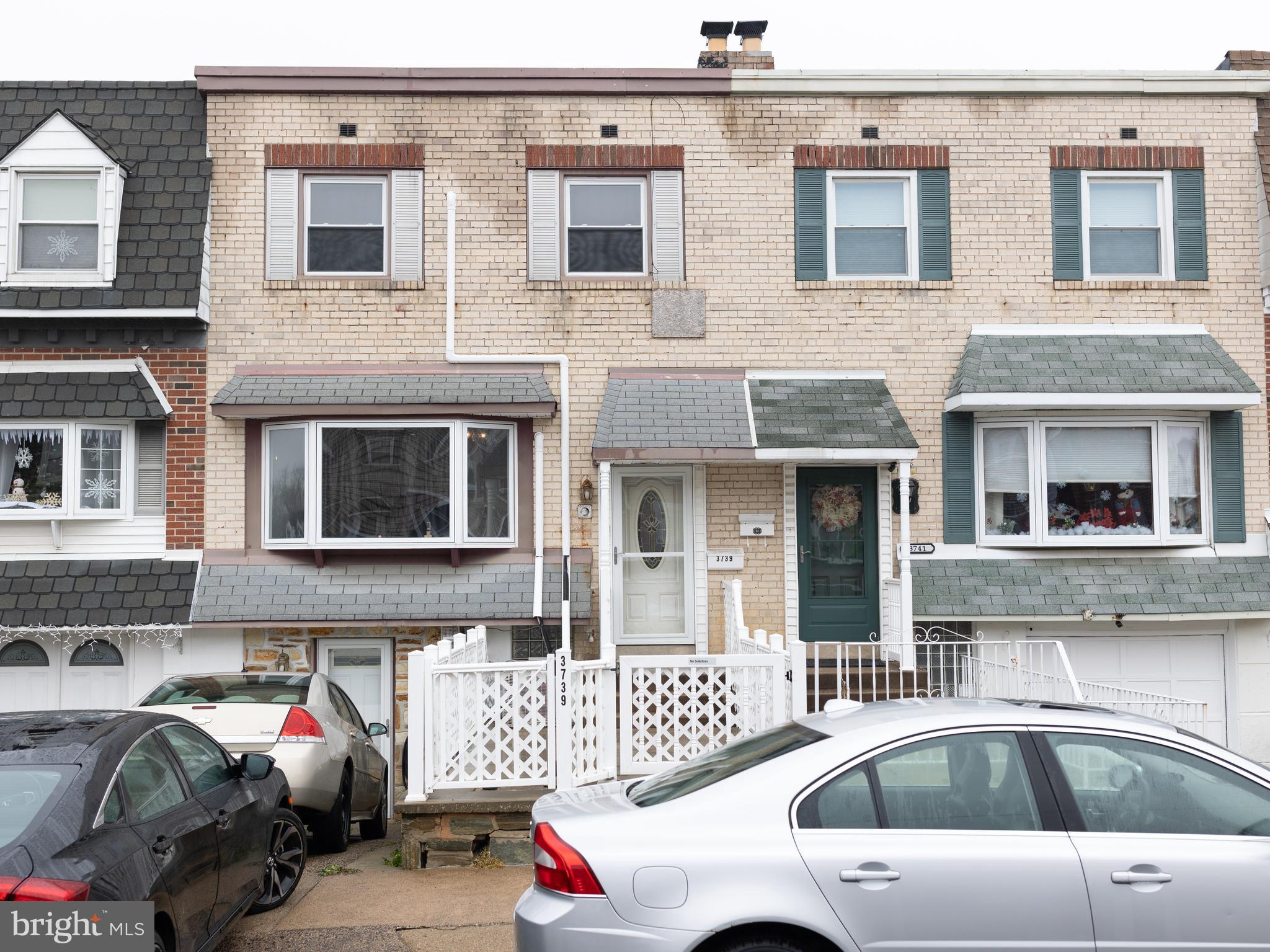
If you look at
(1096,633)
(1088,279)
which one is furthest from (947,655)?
(1088,279)

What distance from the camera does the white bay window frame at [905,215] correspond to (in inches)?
519

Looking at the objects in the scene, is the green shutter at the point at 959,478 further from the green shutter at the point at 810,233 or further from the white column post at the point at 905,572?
the green shutter at the point at 810,233

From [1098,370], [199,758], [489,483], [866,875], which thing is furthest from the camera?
[489,483]

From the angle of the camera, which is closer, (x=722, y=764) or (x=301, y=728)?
(x=722, y=764)

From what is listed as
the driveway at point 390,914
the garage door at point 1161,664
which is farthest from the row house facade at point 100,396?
the garage door at point 1161,664

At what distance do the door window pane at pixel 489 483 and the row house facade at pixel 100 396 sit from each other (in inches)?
113

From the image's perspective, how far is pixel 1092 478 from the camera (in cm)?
1288

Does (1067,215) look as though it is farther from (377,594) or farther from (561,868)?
(561,868)

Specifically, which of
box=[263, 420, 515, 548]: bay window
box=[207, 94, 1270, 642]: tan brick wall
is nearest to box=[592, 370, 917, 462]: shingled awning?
box=[207, 94, 1270, 642]: tan brick wall

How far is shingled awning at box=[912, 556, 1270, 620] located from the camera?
12.4 meters

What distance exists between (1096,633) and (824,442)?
381 cm

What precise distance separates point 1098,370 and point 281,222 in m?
8.84

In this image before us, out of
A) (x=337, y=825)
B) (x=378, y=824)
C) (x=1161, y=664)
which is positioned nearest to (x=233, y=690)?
(x=337, y=825)

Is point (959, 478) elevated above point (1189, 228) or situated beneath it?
situated beneath
